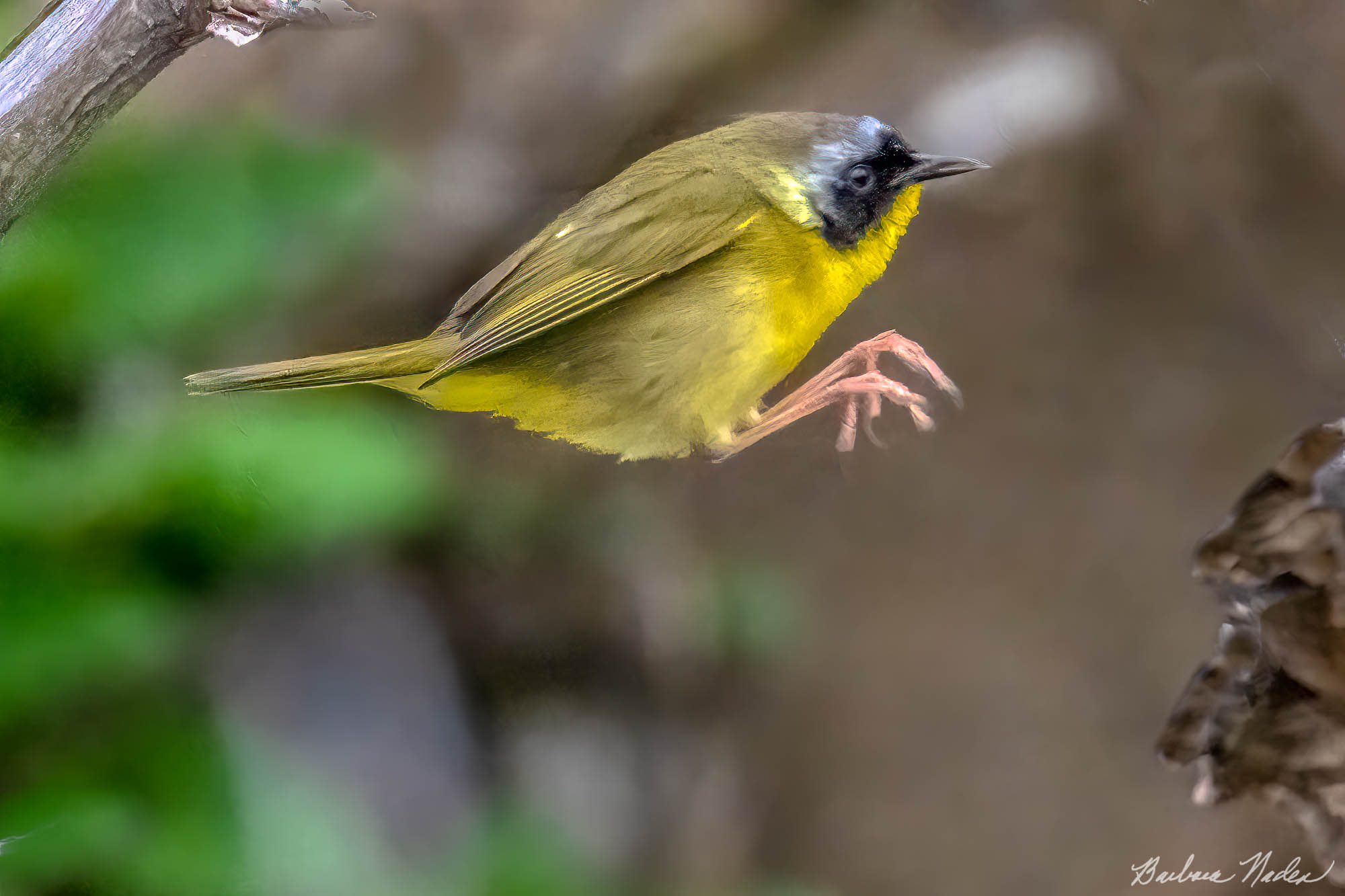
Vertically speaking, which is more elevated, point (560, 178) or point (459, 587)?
point (560, 178)

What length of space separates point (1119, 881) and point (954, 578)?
0.87ft

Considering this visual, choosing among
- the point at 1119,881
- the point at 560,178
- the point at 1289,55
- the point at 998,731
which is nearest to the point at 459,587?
the point at 560,178

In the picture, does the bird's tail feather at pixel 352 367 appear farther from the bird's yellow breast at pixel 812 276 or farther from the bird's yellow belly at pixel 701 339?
the bird's yellow breast at pixel 812 276

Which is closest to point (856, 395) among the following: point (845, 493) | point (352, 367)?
point (845, 493)

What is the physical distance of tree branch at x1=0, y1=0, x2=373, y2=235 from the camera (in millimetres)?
516

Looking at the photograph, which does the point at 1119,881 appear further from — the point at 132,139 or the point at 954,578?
the point at 132,139

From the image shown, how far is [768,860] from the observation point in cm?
68
